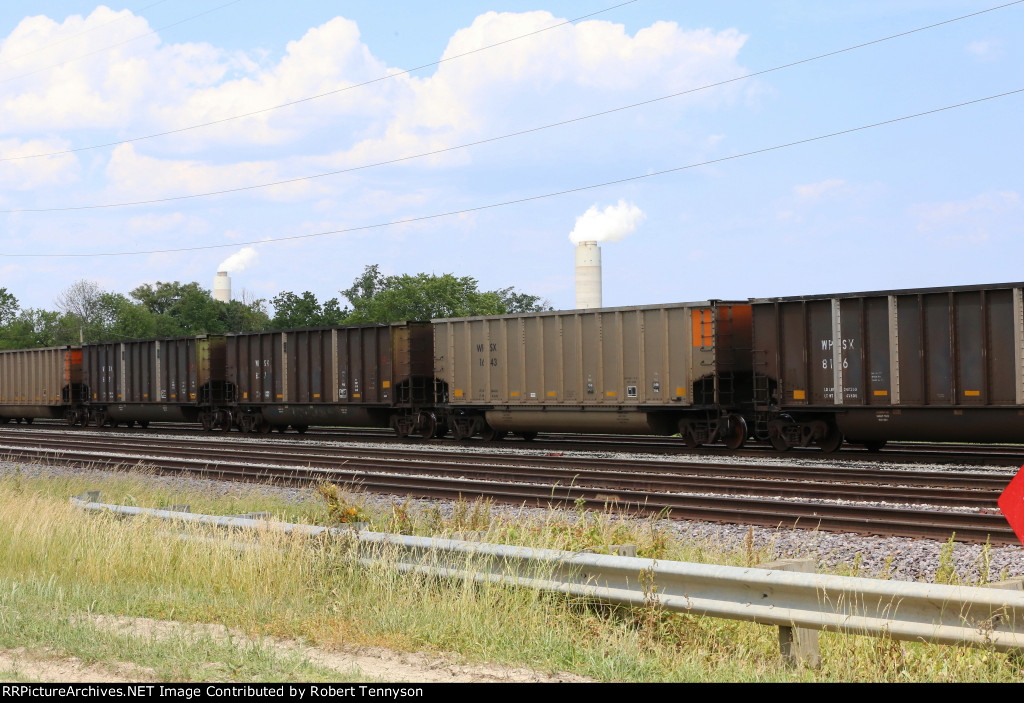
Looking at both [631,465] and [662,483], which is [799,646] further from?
[631,465]

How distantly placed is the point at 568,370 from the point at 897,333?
881 centimetres

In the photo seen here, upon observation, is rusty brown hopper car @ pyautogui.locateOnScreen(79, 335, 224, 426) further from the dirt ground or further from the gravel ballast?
the dirt ground

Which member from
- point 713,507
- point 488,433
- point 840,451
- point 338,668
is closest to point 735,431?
point 840,451

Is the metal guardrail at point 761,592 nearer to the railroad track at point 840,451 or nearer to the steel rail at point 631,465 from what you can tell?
the steel rail at point 631,465

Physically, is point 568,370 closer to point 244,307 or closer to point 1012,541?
point 1012,541

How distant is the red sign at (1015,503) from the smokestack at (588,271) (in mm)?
59243

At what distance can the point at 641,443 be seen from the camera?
2616 centimetres

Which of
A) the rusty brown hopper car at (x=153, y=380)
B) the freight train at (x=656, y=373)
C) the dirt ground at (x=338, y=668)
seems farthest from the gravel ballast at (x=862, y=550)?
the rusty brown hopper car at (x=153, y=380)

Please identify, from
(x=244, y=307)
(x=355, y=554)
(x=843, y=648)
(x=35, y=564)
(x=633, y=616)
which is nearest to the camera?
(x=843, y=648)

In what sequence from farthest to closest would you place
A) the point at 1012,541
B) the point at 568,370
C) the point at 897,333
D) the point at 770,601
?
1. the point at 568,370
2. the point at 897,333
3. the point at 1012,541
4. the point at 770,601

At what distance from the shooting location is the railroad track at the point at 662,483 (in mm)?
11922

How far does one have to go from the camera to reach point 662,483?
1589 centimetres

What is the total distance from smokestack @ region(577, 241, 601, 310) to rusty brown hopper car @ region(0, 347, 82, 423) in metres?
31.3
